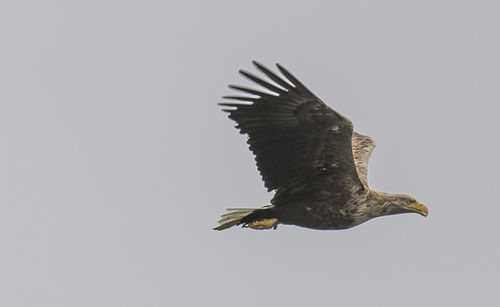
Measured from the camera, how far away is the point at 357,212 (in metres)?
12.4

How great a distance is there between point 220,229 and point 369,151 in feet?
8.40

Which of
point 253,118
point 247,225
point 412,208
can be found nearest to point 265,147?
point 253,118

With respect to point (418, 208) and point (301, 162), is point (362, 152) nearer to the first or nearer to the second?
point (418, 208)

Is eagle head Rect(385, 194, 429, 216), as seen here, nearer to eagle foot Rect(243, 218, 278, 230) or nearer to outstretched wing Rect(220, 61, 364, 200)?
outstretched wing Rect(220, 61, 364, 200)

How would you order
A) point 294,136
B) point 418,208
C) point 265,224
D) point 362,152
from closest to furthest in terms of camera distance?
point 294,136
point 265,224
point 418,208
point 362,152

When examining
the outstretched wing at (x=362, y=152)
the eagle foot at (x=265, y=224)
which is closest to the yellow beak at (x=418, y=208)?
the outstretched wing at (x=362, y=152)

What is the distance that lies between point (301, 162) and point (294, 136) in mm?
393

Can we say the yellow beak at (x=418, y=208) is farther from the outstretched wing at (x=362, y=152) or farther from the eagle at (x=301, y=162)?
the outstretched wing at (x=362, y=152)

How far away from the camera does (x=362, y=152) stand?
14.4m

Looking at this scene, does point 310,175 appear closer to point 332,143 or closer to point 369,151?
point 332,143

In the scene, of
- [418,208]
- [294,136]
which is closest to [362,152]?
[418,208]

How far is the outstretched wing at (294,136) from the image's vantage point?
37.5ft

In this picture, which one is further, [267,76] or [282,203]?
[282,203]

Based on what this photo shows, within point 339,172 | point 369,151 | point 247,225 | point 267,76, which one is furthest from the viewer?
point 369,151
